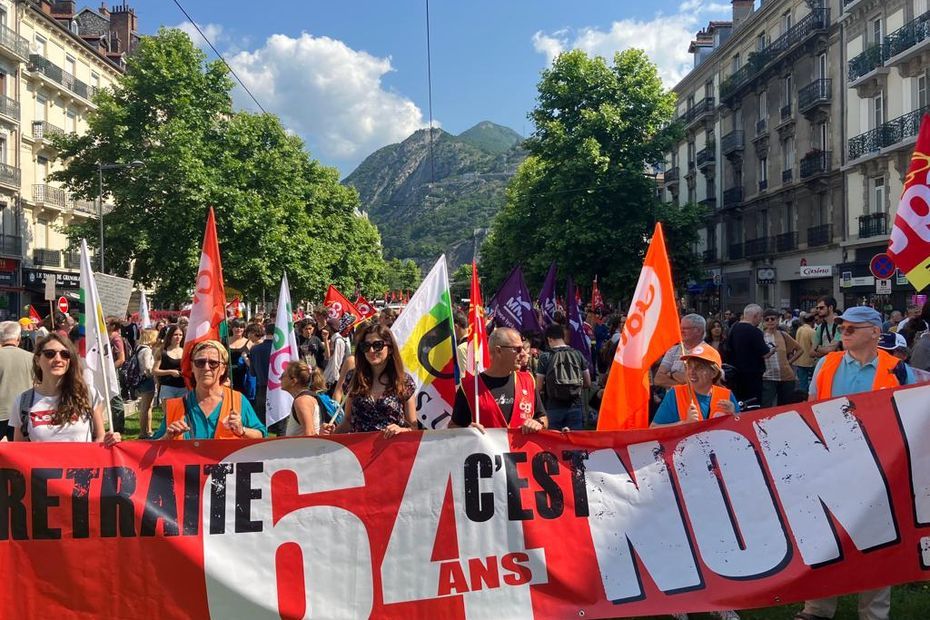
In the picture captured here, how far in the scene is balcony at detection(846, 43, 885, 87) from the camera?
30.6m

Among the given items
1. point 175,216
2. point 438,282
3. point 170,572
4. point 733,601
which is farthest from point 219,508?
point 175,216

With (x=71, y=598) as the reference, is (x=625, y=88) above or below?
above

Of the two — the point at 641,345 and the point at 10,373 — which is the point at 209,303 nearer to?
the point at 10,373

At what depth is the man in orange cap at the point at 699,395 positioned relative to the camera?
4.95m

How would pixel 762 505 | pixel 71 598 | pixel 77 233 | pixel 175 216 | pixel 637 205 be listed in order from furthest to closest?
pixel 637 205
pixel 77 233
pixel 175 216
pixel 762 505
pixel 71 598

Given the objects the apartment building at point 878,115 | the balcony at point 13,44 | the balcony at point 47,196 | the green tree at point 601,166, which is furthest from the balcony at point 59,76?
the apartment building at point 878,115

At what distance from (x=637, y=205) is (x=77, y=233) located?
78.1ft

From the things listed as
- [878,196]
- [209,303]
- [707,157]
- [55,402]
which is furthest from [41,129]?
[55,402]

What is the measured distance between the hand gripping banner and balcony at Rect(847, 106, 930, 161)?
1048 inches

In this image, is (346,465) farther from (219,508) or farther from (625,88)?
(625,88)

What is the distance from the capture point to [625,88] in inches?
1574

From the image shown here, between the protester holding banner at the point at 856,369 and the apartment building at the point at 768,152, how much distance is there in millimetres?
32113

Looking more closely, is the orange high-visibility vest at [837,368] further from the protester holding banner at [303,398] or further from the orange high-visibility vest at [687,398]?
the protester holding banner at [303,398]

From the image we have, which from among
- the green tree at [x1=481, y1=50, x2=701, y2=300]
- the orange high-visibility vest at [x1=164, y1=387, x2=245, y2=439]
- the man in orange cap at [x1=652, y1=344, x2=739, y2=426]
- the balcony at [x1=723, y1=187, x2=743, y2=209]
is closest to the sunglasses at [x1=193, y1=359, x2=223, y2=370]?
the orange high-visibility vest at [x1=164, y1=387, x2=245, y2=439]
